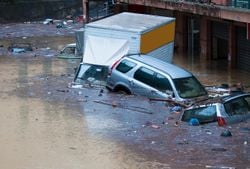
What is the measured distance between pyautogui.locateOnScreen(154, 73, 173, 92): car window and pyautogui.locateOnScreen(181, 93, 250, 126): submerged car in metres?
2.94

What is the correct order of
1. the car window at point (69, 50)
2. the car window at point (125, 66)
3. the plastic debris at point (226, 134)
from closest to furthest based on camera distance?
the plastic debris at point (226, 134), the car window at point (125, 66), the car window at point (69, 50)

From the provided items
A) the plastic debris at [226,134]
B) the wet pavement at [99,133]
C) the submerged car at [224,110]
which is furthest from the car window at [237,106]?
the plastic debris at [226,134]

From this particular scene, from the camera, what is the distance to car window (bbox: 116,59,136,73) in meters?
24.6

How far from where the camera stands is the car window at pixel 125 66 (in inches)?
969

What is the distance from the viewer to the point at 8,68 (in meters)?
33.7

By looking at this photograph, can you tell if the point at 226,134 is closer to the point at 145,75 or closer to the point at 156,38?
the point at 145,75

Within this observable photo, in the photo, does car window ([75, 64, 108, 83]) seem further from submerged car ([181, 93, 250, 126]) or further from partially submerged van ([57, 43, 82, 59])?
partially submerged van ([57, 43, 82, 59])

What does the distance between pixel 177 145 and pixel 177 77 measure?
16.6ft

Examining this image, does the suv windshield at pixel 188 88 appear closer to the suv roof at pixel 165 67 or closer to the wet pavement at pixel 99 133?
the suv roof at pixel 165 67

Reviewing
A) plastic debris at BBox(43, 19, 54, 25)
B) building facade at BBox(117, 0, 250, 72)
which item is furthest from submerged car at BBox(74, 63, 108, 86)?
plastic debris at BBox(43, 19, 54, 25)

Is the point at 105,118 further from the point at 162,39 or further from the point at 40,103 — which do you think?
the point at 162,39

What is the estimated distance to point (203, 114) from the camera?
20.1 meters

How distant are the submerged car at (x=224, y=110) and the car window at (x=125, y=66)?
4.75 m

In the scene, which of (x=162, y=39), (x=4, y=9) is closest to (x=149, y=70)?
(x=162, y=39)
